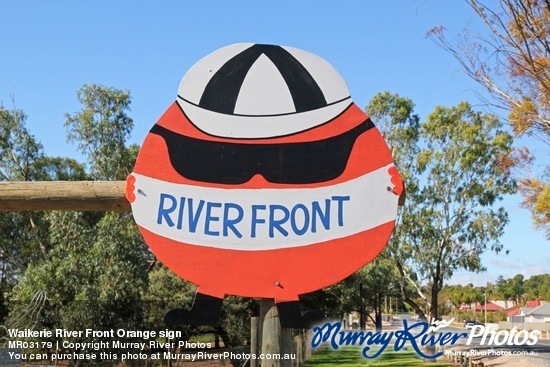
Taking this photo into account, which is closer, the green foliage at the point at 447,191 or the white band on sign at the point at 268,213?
the white band on sign at the point at 268,213

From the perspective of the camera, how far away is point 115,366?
10414 millimetres

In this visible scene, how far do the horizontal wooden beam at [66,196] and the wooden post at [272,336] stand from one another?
4.16 feet

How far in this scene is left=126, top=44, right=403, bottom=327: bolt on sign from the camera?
3797 mm

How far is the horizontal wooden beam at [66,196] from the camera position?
4250 mm

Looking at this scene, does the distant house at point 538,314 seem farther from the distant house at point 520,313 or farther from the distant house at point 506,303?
the distant house at point 506,303

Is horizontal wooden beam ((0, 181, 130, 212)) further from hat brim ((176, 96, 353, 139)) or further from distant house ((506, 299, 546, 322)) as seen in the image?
distant house ((506, 299, 546, 322))

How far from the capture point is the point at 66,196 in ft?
14.3

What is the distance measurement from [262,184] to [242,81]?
754 millimetres

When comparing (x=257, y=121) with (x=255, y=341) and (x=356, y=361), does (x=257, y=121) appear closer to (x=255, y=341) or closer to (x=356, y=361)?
(x=255, y=341)

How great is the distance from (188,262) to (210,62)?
1.41 m

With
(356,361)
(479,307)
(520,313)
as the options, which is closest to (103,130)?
(356,361)

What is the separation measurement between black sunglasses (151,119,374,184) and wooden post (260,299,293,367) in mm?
844

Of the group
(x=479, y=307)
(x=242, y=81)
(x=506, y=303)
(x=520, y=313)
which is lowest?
(x=479, y=307)

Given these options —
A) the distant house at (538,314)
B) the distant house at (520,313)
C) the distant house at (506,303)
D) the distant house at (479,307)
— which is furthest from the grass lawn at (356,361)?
the distant house at (506,303)
